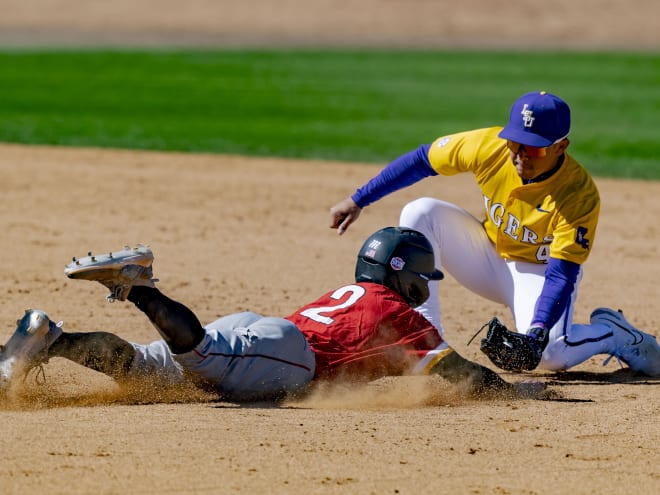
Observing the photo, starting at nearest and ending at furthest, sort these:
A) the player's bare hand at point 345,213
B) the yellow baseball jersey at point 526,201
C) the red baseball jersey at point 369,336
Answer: the red baseball jersey at point 369,336 < the yellow baseball jersey at point 526,201 < the player's bare hand at point 345,213

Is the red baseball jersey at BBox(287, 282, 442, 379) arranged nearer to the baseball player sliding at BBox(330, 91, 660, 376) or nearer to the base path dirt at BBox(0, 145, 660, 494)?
the base path dirt at BBox(0, 145, 660, 494)

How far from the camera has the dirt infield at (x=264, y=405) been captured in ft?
12.9

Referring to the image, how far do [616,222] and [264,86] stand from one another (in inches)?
383

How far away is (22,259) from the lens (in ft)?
26.3

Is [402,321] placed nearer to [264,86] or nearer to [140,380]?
[140,380]

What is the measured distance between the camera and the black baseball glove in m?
5.19

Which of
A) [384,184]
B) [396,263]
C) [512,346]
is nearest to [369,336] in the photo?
[396,263]

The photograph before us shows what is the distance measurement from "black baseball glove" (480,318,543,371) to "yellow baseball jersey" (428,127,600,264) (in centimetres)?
48

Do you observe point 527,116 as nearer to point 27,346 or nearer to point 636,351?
point 636,351

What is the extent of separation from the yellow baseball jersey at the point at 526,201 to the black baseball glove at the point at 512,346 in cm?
48

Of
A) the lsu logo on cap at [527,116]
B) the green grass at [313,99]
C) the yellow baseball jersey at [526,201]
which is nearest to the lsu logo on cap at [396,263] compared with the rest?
the yellow baseball jersey at [526,201]

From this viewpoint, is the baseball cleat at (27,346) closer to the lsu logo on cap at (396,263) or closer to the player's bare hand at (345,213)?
the lsu logo on cap at (396,263)

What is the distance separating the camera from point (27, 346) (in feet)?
14.8

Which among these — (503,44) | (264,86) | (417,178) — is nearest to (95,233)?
(417,178)
